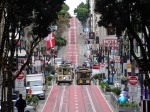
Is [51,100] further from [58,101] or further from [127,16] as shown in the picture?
[127,16]

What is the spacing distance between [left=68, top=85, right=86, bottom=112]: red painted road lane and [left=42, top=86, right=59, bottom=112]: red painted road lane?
170 cm

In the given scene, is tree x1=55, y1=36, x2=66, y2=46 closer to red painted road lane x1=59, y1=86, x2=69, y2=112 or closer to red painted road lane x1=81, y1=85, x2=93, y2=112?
red painted road lane x1=81, y1=85, x2=93, y2=112

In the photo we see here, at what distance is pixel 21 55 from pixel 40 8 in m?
49.5

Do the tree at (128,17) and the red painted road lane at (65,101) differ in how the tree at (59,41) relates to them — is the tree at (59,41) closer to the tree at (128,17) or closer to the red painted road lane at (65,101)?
the red painted road lane at (65,101)

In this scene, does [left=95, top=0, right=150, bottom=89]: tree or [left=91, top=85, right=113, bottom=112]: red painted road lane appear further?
[left=91, top=85, right=113, bottom=112]: red painted road lane

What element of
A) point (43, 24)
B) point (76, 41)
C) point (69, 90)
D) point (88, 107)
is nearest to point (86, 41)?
point (76, 41)

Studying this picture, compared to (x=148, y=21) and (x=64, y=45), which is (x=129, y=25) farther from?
(x=64, y=45)

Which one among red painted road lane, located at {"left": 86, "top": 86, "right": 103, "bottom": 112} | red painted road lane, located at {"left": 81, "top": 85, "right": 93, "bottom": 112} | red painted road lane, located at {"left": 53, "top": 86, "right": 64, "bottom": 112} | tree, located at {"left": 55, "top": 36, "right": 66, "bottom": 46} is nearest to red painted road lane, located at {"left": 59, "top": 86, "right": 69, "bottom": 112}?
red painted road lane, located at {"left": 53, "top": 86, "right": 64, "bottom": 112}

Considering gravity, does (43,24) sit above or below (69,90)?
above

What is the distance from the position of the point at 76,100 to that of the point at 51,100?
2.55m

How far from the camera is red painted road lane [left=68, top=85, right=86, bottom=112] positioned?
52.2 meters

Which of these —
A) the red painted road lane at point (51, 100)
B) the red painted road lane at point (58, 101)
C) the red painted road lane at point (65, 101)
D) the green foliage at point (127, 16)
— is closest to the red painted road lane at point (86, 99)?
the red painted road lane at point (65, 101)

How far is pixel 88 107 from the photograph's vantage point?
54.0 m

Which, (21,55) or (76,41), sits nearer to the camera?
(21,55)
